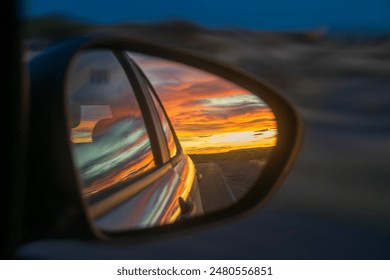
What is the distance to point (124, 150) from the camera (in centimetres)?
209

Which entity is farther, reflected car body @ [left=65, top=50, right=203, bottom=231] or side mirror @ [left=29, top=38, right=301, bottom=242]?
reflected car body @ [left=65, top=50, right=203, bottom=231]

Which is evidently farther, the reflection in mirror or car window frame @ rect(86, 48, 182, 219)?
car window frame @ rect(86, 48, 182, 219)

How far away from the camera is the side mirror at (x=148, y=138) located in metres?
1.72

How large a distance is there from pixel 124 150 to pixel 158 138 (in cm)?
29

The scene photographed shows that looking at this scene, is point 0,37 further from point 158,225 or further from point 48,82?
point 158,225

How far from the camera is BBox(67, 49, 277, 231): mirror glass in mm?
1863

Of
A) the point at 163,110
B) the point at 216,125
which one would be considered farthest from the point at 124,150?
the point at 216,125

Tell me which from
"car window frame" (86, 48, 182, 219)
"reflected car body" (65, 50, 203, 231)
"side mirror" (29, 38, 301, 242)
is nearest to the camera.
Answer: "side mirror" (29, 38, 301, 242)

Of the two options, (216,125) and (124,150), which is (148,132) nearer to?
(124,150)

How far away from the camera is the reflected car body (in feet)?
6.00

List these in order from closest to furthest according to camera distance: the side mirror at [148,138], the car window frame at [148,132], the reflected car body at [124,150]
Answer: the side mirror at [148,138], the reflected car body at [124,150], the car window frame at [148,132]

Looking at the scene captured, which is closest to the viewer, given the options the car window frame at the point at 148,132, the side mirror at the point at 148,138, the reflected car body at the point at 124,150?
the side mirror at the point at 148,138

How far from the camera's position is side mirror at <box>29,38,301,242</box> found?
1725mm

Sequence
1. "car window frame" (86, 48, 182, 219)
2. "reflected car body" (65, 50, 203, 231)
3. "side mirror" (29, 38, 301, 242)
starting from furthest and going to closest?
"car window frame" (86, 48, 182, 219)
"reflected car body" (65, 50, 203, 231)
"side mirror" (29, 38, 301, 242)
